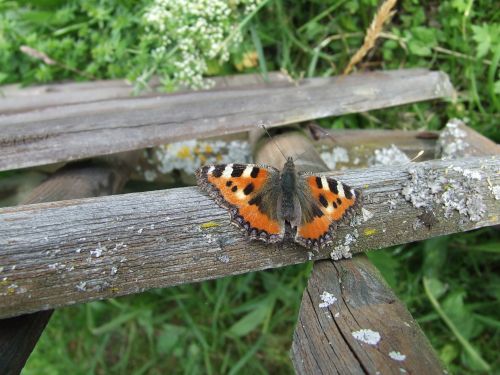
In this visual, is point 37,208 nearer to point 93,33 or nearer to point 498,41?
point 93,33

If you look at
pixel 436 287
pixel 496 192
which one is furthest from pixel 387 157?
pixel 436 287

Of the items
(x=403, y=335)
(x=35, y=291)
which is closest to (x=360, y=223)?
(x=403, y=335)

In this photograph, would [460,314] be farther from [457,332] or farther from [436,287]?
[436,287]

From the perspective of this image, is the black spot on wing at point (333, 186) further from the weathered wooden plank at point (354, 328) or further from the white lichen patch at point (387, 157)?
the white lichen patch at point (387, 157)

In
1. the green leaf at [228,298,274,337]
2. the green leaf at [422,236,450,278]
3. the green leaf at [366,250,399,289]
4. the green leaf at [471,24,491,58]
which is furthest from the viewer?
the green leaf at [228,298,274,337]

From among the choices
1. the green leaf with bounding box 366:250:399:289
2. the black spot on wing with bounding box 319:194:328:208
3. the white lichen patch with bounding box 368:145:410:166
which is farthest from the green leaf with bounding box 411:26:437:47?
the black spot on wing with bounding box 319:194:328:208

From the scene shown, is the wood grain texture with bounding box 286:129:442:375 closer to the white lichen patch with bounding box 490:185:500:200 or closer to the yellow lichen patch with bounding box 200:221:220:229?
the yellow lichen patch with bounding box 200:221:220:229
